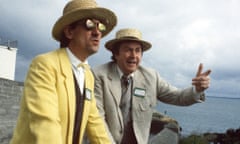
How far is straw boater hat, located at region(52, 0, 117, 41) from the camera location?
2.57 meters

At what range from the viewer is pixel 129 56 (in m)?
3.63

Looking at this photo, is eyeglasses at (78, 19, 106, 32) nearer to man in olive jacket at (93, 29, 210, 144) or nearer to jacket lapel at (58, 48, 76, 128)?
jacket lapel at (58, 48, 76, 128)

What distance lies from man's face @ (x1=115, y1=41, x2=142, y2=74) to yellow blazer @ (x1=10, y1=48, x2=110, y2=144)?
1.08m

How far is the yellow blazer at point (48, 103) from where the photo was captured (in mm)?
2230

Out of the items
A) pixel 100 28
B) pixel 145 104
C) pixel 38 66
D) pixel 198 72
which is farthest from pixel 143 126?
pixel 38 66

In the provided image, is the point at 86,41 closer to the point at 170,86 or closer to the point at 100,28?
the point at 100,28

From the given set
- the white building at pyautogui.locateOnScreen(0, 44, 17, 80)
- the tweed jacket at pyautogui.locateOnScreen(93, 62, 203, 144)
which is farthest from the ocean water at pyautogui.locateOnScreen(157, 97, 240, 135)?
the white building at pyautogui.locateOnScreen(0, 44, 17, 80)

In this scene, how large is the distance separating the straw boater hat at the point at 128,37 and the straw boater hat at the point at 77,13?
37.8 inches

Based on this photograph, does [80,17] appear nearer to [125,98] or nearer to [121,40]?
[121,40]

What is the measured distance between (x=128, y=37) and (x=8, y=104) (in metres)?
8.01

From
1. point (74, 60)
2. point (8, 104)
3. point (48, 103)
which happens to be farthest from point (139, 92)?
point (8, 104)

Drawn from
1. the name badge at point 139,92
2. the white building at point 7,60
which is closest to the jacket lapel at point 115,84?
the name badge at point 139,92

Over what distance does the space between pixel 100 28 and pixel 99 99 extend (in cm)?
116

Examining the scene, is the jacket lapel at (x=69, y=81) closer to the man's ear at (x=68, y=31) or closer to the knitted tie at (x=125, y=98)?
the man's ear at (x=68, y=31)
